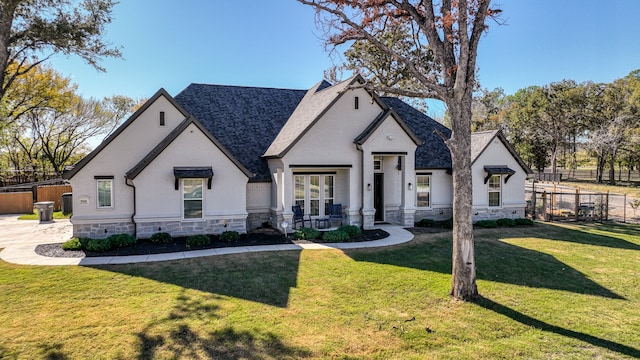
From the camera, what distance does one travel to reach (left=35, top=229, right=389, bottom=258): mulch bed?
12305mm

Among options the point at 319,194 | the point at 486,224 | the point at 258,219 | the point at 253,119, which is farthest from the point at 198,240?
the point at 486,224

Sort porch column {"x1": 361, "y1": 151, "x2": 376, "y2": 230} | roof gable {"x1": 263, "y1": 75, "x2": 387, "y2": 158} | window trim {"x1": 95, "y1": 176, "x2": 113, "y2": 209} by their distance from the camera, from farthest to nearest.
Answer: porch column {"x1": 361, "y1": 151, "x2": 376, "y2": 230}
roof gable {"x1": 263, "y1": 75, "x2": 387, "y2": 158}
window trim {"x1": 95, "y1": 176, "x2": 113, "y2": 209}

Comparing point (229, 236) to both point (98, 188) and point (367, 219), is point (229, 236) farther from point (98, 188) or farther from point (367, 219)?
point (367, 219)

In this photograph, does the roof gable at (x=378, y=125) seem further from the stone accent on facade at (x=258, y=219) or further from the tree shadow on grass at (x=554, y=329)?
the tree shadow on grass at (x=554, y=329)

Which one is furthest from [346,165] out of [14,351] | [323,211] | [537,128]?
[537,128]

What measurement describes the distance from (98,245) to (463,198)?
12319mm

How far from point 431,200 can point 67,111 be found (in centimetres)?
3449

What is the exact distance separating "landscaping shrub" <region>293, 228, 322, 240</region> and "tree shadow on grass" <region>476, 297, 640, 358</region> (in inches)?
301

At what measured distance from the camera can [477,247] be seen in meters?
13.7

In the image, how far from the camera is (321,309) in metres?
7.87

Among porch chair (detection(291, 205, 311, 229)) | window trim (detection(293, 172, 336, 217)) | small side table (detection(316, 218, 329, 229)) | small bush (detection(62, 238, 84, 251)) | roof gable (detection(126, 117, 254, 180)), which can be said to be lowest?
small bush (detection(62, 238, 84, 251))

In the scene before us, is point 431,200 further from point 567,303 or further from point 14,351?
point 14,351

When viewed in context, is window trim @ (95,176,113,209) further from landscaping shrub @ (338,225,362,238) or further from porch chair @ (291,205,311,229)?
landscaping shrub @ (338,225,362,238)

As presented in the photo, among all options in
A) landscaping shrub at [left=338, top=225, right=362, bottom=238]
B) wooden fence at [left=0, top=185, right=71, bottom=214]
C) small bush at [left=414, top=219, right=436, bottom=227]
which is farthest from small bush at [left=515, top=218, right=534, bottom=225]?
wooden fence at [left=0, top=185, right=71, bottom=214]
